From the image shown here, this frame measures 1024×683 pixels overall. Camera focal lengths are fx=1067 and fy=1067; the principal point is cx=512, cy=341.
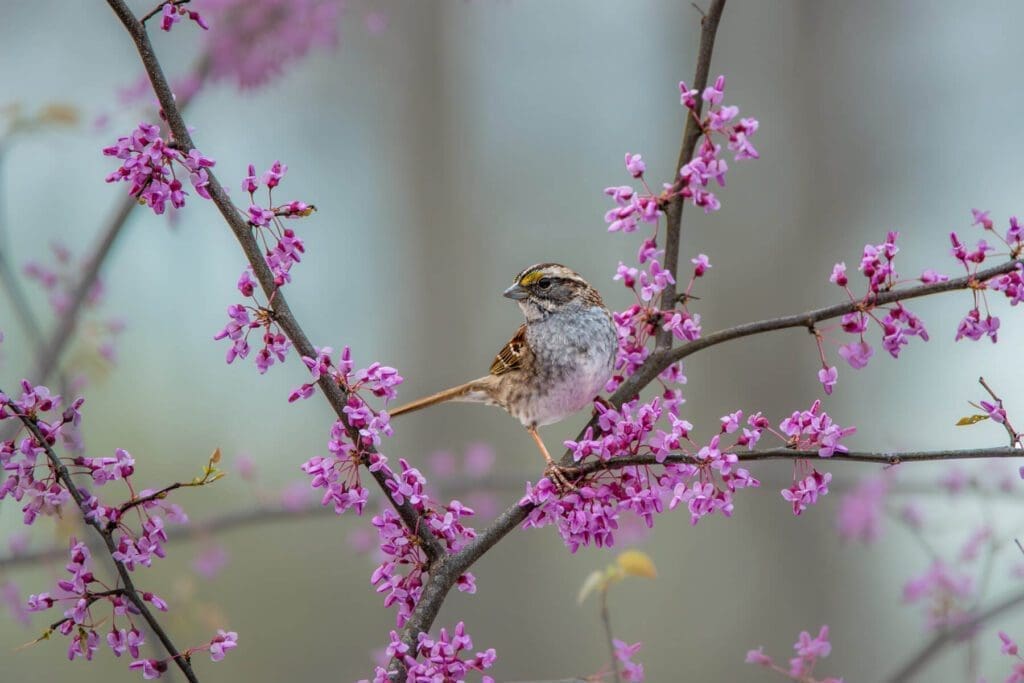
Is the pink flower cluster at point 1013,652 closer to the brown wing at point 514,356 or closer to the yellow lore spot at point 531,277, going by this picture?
the brown wing at point 514,356

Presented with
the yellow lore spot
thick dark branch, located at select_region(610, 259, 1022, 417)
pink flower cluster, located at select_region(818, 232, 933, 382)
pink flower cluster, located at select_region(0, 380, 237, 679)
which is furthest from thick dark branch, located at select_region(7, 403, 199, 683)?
the yellow lore spot

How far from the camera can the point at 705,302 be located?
628cm

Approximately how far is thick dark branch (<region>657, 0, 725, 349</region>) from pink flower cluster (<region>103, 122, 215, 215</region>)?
0.76 meters

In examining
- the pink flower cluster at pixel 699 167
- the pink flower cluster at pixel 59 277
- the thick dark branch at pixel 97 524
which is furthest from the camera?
the pink flower cluster at pixel 59 277

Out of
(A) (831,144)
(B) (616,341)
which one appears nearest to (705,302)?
(A) (831,144)

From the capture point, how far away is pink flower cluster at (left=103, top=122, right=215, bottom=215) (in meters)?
1.48

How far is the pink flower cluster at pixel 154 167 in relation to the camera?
1.48 metres

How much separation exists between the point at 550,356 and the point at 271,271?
1.07 metres

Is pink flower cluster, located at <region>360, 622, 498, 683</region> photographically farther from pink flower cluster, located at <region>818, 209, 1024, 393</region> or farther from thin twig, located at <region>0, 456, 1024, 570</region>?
pink flower cluster, located at <region>818, 209, 1024, 393</region>

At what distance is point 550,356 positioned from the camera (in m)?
2.51

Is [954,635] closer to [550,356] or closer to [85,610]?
[550,356]

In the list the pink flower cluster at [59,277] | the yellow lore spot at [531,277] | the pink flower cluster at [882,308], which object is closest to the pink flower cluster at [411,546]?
the pink flower cluster at [882,308]

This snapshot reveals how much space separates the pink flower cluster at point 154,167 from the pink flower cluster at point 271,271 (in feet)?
0.26

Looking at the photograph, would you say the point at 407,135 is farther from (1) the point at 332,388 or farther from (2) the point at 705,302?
(1) the point at 332,388
